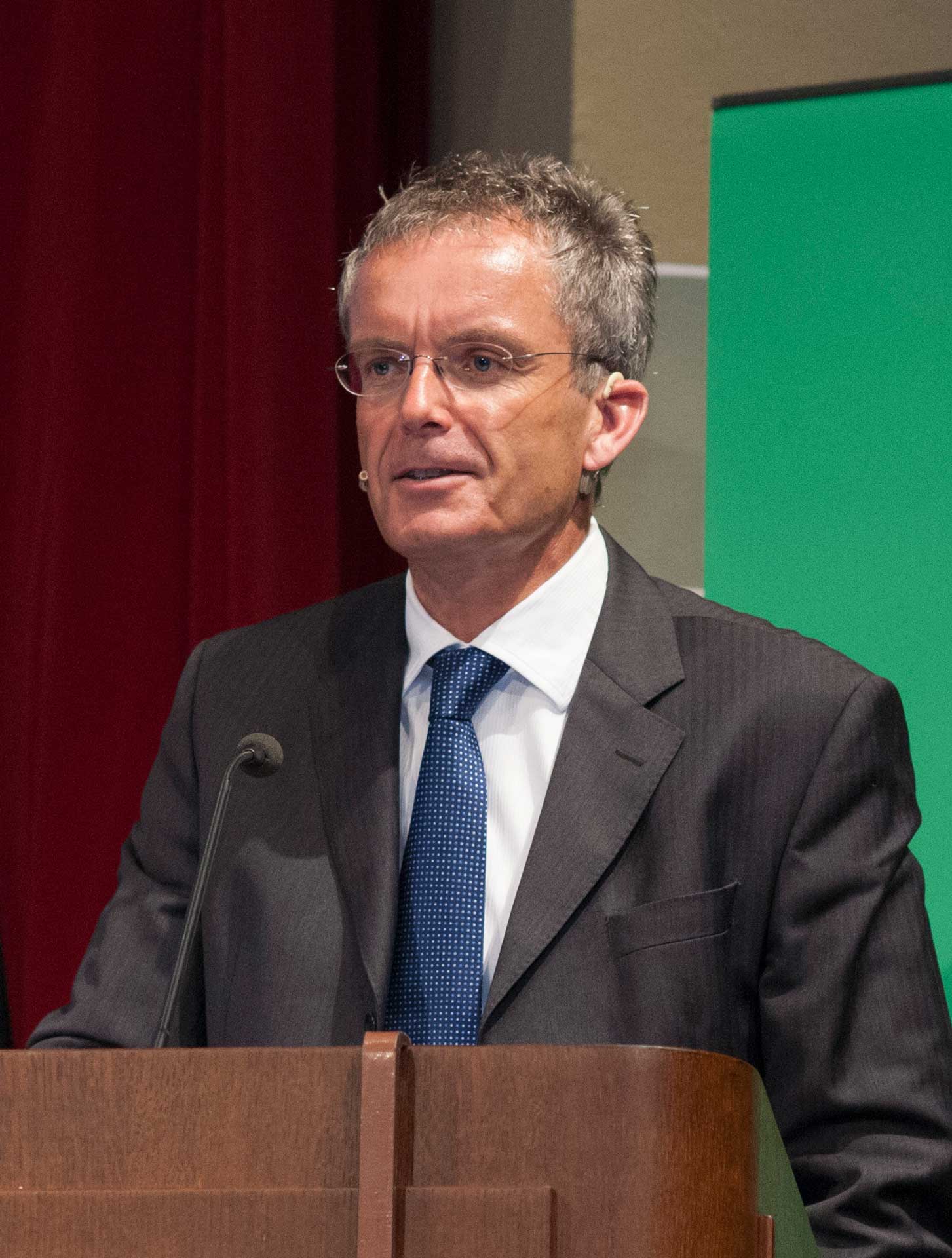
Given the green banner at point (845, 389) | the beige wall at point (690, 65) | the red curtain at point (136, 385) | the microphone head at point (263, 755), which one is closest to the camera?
the microphone head at point (263, 755)

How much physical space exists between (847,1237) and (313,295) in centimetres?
192

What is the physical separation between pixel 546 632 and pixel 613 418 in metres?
0.29

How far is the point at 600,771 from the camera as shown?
175cm

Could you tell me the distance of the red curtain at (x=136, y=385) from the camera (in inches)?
110

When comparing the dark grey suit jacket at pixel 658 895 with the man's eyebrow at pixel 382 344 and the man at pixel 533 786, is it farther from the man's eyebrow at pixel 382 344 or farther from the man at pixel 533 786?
the man's eyebrow at pixel 382 344

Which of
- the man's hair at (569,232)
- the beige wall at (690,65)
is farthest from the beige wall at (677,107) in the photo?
the man's hair at (569,232)

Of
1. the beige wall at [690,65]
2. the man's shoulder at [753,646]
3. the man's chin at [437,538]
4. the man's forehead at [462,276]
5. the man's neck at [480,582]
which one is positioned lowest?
the man's shoulder at [753,646]

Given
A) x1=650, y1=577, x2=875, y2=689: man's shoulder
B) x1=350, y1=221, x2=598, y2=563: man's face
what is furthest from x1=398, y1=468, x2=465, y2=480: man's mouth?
x1=650, y1=577, x2=875, y2=689: man's shoulder

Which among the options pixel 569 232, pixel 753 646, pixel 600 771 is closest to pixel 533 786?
pixel 600 771

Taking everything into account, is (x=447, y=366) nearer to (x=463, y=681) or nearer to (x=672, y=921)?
(x=463, y=681)

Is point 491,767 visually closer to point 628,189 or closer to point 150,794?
point 150,794

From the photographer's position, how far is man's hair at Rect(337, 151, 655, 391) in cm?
191

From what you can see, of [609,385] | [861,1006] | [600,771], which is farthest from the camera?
[609,385]

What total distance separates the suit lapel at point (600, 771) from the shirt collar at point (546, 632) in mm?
28
